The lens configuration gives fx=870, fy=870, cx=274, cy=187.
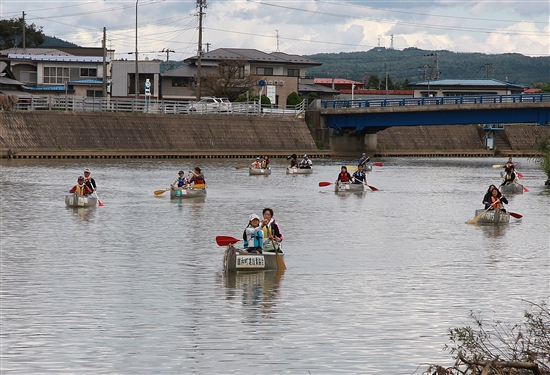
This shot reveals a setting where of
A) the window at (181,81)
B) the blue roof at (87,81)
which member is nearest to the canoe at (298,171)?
the blue roof at (87,81)

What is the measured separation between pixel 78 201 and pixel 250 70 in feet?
266

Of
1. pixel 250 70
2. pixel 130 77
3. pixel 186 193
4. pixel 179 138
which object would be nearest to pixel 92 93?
pixel 130 77

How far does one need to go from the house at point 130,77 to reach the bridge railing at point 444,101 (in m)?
34.1

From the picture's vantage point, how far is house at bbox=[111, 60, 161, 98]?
117812 millimetres

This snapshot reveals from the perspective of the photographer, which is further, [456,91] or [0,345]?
[456,91]

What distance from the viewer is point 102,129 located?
7506 centimetres

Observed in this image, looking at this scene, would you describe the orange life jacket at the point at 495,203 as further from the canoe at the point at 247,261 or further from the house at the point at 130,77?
the house at the point at 130,77

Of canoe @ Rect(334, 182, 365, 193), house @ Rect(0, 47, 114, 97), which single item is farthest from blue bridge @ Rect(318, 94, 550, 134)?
canoe @ Rect(334, 182, 365, 193)

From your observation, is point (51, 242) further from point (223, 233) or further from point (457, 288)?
point (457, 288)

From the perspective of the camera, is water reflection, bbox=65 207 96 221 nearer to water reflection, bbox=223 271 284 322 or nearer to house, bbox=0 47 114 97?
water reflection, bbox=223 271 284 322

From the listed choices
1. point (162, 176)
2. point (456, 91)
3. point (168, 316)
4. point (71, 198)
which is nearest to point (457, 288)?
point (168, 316)

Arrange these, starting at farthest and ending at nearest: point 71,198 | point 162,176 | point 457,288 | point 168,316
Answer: point 162,176, point 71,198, point 457,288, point 168,316

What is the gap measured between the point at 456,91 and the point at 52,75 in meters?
67.2

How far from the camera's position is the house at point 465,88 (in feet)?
459
